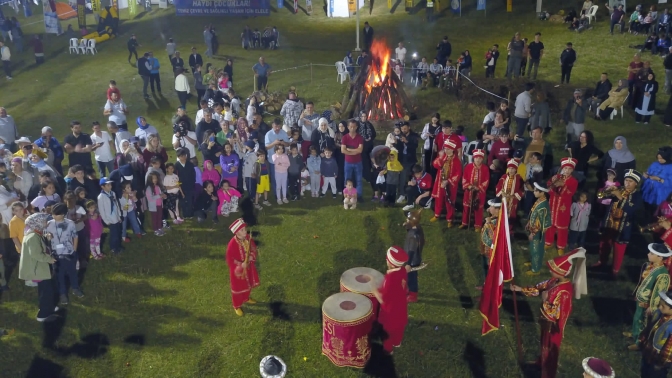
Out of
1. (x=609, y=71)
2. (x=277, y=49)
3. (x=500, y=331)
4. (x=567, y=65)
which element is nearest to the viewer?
(x=500, y=331)

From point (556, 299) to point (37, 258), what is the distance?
27.6 ft

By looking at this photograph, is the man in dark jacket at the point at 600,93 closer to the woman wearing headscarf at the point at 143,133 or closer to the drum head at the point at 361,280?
the drum head at the point at 361,280

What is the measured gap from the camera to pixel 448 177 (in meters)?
12.4

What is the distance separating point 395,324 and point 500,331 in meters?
2.16

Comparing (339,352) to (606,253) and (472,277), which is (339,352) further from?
(606,253)

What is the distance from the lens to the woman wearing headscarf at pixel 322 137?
45.4 ft

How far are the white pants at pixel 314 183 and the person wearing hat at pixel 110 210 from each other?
488cm

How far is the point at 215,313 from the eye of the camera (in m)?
9.88

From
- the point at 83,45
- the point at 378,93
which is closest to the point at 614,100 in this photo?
the point at 378,93

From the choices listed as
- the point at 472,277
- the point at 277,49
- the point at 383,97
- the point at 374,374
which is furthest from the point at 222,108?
the point at 277,49

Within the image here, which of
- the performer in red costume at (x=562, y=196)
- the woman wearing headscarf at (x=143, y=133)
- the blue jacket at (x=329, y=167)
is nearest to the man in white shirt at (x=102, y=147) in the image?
the woman wearing headscarf at (x=143, y=133)

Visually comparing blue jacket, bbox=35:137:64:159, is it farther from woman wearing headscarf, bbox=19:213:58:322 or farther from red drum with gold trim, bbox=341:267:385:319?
red drum with gold trim, bbox=341:267:385:319

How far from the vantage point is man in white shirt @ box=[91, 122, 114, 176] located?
1395cm

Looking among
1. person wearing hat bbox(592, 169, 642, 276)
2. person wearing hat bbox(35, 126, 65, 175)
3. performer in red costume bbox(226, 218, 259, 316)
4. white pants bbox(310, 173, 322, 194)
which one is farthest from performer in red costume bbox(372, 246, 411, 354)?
person wearing hat bbox(35, 126, 65, 175)
